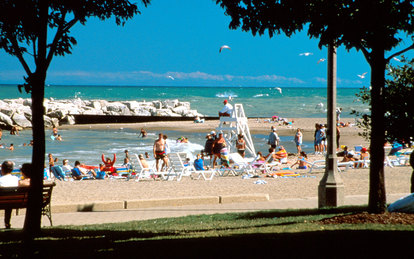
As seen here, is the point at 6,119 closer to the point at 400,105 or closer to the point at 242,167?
the point at 242,167

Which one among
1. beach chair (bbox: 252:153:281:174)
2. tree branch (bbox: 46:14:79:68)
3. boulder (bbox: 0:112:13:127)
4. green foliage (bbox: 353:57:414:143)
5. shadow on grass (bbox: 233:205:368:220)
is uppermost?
tree branch (bbox: 46:14:79:68)

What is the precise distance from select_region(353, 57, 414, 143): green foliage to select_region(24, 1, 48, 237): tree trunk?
181 inches

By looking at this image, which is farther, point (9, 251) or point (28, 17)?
point (28, 17)

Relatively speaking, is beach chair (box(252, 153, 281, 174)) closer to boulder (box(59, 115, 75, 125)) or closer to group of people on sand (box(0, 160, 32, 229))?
group of people on sand (box(0, 160, 32, 229))

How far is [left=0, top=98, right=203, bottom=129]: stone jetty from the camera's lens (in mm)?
57897

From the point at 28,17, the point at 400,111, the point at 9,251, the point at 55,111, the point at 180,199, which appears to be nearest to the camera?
the point at 9,251

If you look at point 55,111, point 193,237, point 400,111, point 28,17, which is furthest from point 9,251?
point 55,111

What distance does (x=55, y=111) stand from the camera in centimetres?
6369

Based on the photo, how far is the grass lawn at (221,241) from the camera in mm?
5879

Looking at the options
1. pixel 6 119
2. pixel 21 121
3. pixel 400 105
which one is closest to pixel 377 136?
pixel 400 105

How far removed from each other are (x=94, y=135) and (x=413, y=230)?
41.5 meters

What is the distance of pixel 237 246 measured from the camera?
6246mm

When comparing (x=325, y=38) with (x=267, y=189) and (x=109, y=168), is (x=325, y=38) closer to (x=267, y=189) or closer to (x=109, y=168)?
(x=267, y=189)

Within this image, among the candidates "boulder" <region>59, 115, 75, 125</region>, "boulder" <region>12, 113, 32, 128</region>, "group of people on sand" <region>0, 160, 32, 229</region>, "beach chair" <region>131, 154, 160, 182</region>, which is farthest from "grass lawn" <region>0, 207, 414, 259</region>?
"boulder" <region>59, 115, 75, 125</region>
